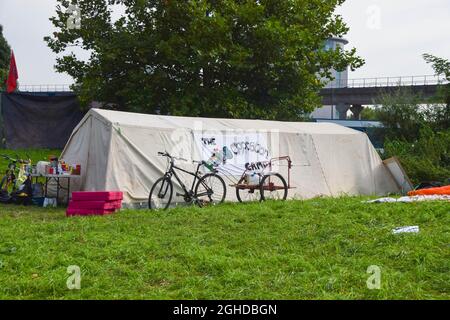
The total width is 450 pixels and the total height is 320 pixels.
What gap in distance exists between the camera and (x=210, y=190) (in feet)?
39.9

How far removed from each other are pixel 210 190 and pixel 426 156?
7.53 metres

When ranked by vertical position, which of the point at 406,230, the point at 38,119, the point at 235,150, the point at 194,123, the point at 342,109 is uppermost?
the point at 342,109

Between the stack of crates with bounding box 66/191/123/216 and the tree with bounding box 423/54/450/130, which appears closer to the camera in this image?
the stack of crates with bounding box 66/191/123/216

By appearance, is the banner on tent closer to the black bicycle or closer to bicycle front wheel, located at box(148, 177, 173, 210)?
the black bicycle

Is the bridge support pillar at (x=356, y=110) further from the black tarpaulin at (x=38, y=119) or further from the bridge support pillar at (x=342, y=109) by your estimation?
the black tarpaulin at (x=38, y=119)

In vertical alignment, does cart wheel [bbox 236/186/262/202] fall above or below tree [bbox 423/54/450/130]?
below

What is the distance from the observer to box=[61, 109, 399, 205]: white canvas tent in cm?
1188

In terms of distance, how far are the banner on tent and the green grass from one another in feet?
12.4

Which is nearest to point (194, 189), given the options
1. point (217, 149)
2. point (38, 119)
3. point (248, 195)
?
point (217, 149)

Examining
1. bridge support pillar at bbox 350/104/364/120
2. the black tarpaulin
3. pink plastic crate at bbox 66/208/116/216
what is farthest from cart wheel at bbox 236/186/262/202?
bridge support pillar at bbox 350/104/364/120

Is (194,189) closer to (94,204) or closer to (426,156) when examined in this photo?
(94,204)

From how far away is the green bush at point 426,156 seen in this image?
625 inches

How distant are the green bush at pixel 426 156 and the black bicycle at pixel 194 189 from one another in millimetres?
6078

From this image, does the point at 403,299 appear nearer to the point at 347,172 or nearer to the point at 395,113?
the point at 347,172
